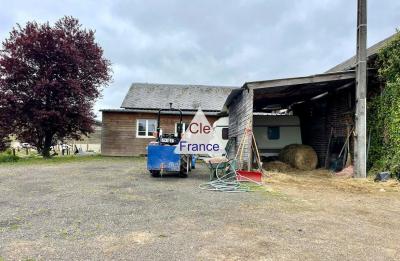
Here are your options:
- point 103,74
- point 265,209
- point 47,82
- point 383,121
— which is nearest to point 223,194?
point 265,209

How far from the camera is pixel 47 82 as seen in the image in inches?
645

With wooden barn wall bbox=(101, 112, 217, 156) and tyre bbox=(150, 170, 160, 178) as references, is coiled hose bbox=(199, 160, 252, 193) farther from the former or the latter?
wooden barn wall bbox=(101, 112, 217, 156)

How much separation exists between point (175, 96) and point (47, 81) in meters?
10.3

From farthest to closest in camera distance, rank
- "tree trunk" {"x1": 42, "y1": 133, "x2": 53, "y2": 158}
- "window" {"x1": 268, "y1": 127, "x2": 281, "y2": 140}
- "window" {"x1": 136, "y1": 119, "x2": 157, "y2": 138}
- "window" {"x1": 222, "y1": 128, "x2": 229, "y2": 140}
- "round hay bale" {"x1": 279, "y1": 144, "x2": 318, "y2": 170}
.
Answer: "window" {"x1": 136, "y1": 119, "x2": 157, "y2": 138} → "window" {"x1": 222, "y1": 128, "x2": 229, "y2": 140} → "tree trunk" {"x1": 42, "y1": 133, "x2": 53, "y2": 158} → "window" {"x1": 268, "y1": 127, "x2": 281, "y2": 140} → "round hay bale" {"x1": 279, "y1": 144, "x2": 318, "y2": 170}

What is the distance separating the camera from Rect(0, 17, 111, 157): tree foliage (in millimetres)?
16578

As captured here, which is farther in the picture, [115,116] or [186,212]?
[115,116]

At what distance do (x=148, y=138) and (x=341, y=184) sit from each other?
1421cm

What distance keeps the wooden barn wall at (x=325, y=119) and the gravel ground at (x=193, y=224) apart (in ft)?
16.4

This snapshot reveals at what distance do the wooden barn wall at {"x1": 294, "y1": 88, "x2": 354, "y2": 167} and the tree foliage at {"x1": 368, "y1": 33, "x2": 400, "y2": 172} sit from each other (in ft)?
4.53

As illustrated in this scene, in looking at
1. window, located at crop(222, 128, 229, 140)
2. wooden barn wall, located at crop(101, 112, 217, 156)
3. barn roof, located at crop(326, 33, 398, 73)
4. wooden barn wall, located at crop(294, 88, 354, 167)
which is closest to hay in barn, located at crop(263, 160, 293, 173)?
wooden barn wall, located at crop(294, 88, 354, 167)

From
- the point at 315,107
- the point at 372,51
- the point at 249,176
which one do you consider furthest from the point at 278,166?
the point at 372,51

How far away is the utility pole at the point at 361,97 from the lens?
971 centimetres

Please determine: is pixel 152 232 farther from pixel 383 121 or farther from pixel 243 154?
pixel 383 121

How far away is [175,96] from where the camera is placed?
2511 centimetres
